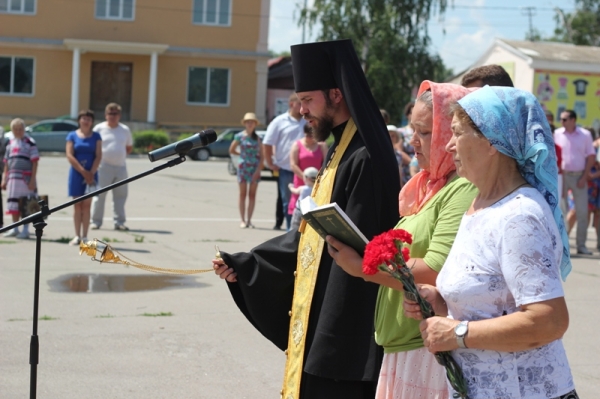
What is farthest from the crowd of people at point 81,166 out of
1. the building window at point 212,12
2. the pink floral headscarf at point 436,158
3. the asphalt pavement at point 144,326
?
the building window at point 212,12

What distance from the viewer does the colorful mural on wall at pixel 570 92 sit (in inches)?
1008

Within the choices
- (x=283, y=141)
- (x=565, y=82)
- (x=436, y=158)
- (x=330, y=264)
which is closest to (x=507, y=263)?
(x=436, y=158)

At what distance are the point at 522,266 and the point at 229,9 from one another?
40031 mm

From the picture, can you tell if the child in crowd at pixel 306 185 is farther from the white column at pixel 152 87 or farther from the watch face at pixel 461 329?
the white column at pixel 152 87

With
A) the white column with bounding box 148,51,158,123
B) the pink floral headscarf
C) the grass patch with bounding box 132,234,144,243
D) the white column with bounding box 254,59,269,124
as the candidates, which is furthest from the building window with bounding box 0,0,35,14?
the pink floral headscarf

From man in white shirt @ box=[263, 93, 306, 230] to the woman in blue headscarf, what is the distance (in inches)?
391

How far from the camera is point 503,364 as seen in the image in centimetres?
266

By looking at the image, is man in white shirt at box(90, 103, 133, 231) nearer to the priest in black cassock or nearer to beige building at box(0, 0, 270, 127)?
the priest in black cassock

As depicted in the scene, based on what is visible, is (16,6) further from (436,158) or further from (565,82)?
(436,158)

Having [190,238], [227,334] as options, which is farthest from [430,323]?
[190,238]

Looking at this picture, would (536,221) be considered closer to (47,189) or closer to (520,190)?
(520,190)

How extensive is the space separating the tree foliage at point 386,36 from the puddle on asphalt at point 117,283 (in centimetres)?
3397

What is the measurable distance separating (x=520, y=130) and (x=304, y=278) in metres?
1.54

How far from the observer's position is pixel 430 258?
10.0ft
